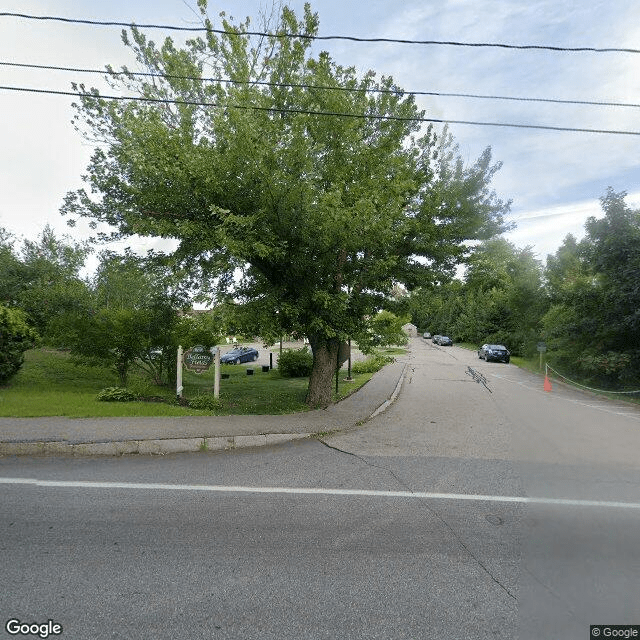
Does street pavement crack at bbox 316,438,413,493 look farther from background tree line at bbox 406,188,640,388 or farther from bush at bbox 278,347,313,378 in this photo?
bush at bbox 278,347,313,378

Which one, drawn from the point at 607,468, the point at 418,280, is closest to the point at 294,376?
the point at 418,280

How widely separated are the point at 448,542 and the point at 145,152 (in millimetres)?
7829

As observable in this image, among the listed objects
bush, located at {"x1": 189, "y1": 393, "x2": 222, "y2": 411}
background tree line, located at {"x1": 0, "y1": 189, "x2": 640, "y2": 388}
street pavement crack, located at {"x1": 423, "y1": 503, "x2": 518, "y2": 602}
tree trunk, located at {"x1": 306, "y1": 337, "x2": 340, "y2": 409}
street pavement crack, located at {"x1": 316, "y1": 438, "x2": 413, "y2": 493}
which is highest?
background tree line, located at {"x1": 0, "y1": 189, "x2": 640, "y2": 388}

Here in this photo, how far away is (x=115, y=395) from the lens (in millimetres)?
9469

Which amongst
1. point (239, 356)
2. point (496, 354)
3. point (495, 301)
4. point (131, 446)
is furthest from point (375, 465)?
point (495, 301)

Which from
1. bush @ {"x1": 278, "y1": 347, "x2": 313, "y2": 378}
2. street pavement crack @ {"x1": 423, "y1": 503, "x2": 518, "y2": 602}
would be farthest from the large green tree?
bush @ {"x1": 278, "y1": 347, "x2": 313, "y2": 378}

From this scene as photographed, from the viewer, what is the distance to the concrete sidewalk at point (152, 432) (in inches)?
240

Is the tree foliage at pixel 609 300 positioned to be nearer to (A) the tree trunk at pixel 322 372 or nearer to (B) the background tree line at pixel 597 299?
(B) the background tree line at pixel 597 299

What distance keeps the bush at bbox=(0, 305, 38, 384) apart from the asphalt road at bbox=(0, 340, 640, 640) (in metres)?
6.20

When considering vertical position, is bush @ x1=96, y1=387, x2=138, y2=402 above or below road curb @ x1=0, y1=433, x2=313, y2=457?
above

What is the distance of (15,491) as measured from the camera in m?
4.56

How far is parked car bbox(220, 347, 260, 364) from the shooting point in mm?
24664

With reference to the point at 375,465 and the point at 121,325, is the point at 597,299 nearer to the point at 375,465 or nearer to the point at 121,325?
the point at 375,465

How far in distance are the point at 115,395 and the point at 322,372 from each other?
4905 mm
